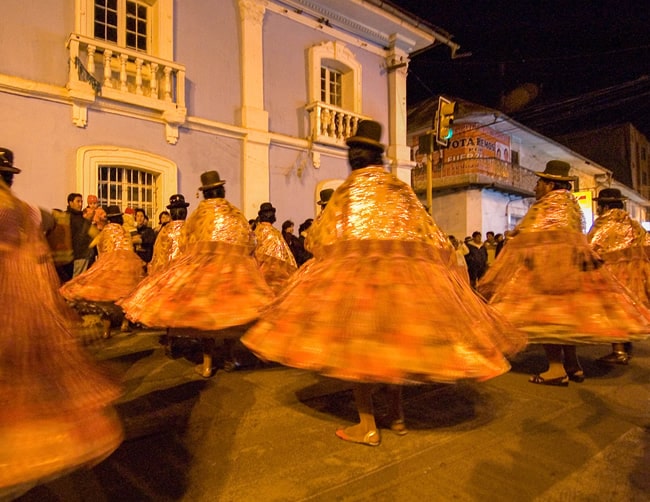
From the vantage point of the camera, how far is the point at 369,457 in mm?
3082

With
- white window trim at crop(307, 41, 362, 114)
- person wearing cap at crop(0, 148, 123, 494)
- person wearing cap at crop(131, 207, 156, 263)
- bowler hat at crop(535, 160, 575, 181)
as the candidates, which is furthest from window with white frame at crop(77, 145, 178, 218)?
bowler hat at crop(535, 160, 575, 181)

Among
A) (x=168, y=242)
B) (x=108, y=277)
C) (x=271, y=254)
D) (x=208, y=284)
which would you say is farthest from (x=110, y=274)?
(x=208, y=284)

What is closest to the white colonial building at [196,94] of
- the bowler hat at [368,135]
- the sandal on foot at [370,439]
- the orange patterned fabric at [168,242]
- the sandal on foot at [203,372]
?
the orange patterned fabric at [168,242]

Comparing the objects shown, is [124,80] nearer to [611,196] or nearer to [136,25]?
[136,25]

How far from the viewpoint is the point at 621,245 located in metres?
6.19

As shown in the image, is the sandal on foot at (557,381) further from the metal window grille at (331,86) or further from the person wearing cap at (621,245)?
the metal window grille at (331,86)

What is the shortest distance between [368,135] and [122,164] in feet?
24.4

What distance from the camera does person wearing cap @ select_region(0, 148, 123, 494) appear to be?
1.66 meters

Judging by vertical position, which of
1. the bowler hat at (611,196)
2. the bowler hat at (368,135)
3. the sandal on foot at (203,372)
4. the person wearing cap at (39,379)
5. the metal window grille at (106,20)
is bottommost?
the sandal on foot at (203,372)

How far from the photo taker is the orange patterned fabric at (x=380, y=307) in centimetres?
262

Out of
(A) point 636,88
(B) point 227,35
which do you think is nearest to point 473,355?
(B) point 227,35

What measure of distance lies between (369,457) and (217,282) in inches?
92.1

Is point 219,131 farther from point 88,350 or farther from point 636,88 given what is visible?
point 636,88

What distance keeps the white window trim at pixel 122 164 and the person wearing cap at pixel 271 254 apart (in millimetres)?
3720
